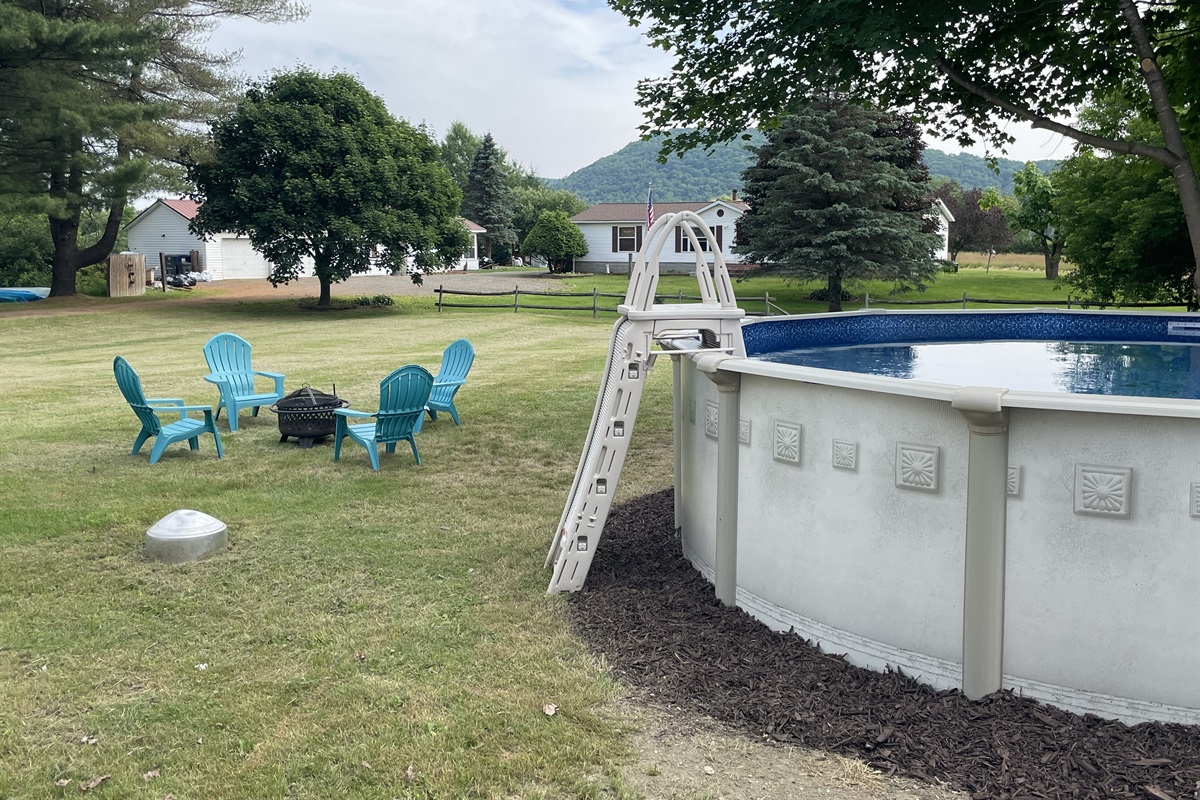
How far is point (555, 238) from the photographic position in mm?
54875

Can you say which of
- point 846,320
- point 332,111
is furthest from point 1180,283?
point 332,111

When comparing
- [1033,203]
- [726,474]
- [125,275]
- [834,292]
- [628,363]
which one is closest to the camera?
[726,474]

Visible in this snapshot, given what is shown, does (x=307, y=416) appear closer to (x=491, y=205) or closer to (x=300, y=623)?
(x=300, y=623)

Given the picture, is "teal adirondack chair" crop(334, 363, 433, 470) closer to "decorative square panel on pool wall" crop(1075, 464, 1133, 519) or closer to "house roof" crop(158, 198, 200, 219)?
"decorative square panel on pool wall" crop(1075, 464, 1133, 519)

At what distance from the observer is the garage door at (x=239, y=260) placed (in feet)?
177

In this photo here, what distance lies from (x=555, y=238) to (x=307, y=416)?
45.6 m

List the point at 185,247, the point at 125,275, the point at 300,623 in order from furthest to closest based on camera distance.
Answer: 1. the point at 185,247
2. the point at 125,275
3. the point at 300,623

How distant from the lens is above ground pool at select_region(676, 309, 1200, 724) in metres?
3.76

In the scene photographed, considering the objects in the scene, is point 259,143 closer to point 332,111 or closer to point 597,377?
point 332,111

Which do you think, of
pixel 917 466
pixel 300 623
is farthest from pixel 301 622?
pixel 917 466

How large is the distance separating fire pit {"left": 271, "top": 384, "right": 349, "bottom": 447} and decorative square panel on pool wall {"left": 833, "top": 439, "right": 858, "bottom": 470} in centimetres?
679

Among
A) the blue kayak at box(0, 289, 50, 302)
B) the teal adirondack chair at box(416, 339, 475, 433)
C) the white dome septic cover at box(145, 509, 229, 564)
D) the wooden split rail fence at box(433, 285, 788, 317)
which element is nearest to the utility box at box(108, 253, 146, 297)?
the blue kayak at box(0, 289, 50, 302)

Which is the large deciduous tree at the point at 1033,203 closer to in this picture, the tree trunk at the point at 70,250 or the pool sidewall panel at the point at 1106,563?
the tree trunk at the point at 70,250

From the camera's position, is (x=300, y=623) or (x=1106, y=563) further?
(x=300, y=623)
